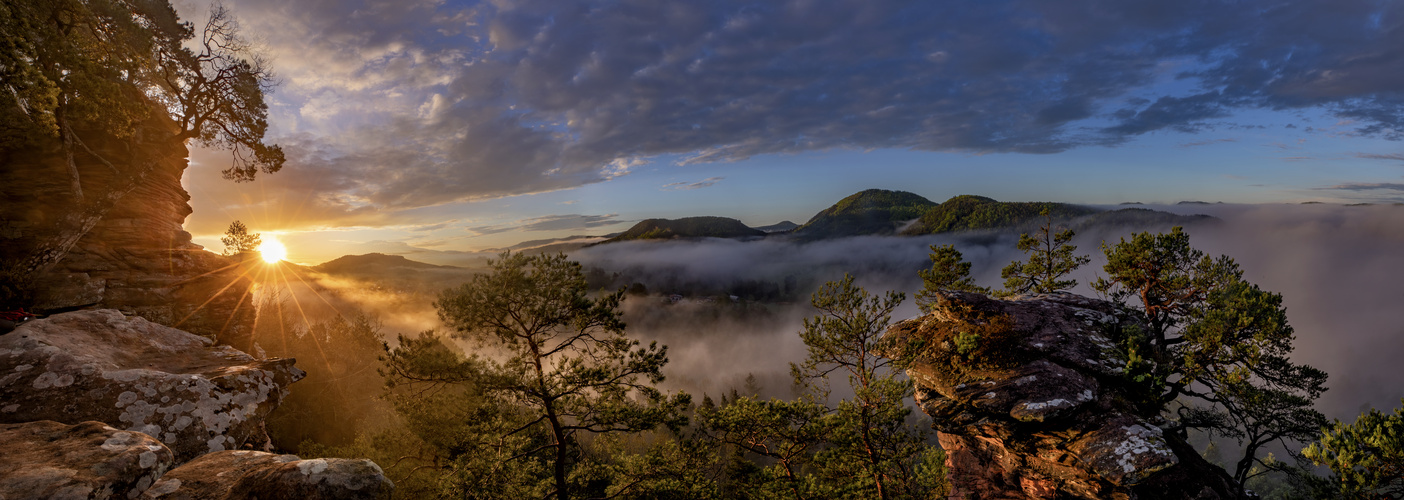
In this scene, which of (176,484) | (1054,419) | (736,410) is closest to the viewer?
(176,484)

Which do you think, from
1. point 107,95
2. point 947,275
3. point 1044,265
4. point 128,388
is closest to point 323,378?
point 107,95

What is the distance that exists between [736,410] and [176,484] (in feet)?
53.7

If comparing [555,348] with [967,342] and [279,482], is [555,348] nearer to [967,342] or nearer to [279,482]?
[279,482]

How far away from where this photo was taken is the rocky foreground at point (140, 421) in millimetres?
6121

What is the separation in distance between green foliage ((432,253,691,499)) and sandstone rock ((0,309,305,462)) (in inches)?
159

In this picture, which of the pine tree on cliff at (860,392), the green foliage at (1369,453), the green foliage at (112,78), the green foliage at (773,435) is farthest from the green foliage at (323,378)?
the green foliage at (1369,453)

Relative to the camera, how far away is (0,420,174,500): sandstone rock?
5398mm

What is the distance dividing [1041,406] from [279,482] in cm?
2272

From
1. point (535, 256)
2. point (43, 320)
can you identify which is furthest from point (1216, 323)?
point (43, 320)

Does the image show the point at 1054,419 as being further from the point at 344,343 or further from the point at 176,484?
the point at 344,343

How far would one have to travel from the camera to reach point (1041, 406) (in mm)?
16703

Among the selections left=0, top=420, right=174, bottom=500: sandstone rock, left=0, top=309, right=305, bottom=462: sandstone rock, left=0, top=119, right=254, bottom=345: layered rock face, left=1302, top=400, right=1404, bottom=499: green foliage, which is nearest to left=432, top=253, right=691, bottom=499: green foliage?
left=0, top=309, right=305, bottom=462: sandstone rock

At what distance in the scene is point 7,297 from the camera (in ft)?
45.1

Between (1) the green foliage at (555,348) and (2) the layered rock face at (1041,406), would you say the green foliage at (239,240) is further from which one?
(2) the layered rock face at (1041,406)
